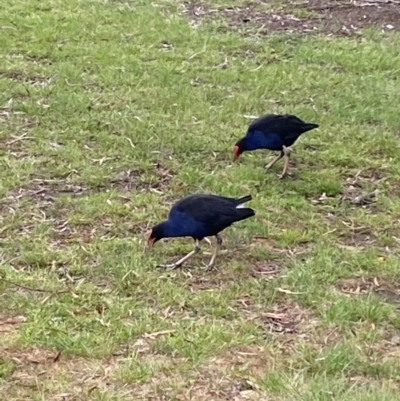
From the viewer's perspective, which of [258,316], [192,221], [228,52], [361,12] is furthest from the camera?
[361,12]

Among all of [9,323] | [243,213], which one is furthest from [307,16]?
[9,323]

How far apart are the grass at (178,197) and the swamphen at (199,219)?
0.17m

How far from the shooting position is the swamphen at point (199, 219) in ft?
18.2

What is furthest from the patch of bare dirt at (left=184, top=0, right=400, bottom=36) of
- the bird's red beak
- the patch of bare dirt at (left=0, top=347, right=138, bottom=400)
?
the patch of bare dirt at (left=0, top=347, right=138, bottom=400)

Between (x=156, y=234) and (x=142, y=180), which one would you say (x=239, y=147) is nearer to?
(x=142, y=180)

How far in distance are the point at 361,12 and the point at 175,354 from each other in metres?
7.58

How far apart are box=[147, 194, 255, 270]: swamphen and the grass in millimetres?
170

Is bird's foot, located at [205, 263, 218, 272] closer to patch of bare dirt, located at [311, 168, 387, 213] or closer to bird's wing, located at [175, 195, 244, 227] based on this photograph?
bird's wing, located at [175, 195, 244, 227]

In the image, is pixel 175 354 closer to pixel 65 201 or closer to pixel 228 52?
pixel 65 201

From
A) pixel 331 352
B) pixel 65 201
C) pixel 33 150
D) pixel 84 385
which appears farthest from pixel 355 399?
pixel 33 150

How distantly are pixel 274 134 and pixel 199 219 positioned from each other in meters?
1.58

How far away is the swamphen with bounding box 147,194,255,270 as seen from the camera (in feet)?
18.2

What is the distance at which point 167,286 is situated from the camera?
5289 mm

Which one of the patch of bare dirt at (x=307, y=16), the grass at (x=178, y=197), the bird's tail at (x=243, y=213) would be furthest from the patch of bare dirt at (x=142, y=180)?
the patch of bare dirt at (x=307, y=16)
